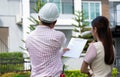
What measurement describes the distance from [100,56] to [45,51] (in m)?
0.69

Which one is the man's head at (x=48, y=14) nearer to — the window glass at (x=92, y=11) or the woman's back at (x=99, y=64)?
the woman's back at (x=99, y=64)

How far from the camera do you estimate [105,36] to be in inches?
178

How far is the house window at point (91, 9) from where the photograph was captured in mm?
30406

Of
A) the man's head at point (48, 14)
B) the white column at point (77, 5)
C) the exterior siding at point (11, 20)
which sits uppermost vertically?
the man's head at point (48, 14)

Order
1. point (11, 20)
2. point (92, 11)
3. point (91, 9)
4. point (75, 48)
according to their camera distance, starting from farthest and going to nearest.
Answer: point (11, 20), point (91, 9), point (92, 11), point (75, 48)

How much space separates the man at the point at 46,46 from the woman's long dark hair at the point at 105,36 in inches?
20.8

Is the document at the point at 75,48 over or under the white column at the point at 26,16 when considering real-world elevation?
over

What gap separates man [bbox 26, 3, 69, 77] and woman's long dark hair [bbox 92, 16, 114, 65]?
1.74 ft

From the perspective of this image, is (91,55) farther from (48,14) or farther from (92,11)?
(92,11)

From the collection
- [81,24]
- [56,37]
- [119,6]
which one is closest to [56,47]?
[56,37]

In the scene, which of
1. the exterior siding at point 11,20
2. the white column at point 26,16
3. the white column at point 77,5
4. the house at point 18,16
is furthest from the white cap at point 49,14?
the exterior siding at point 11,20

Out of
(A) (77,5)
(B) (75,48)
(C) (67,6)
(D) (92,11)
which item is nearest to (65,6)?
(C) (67,6)

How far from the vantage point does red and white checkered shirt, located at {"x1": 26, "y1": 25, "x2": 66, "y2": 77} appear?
13.4 feet

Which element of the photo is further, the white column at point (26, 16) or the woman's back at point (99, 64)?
the white column at point (26, 16)
